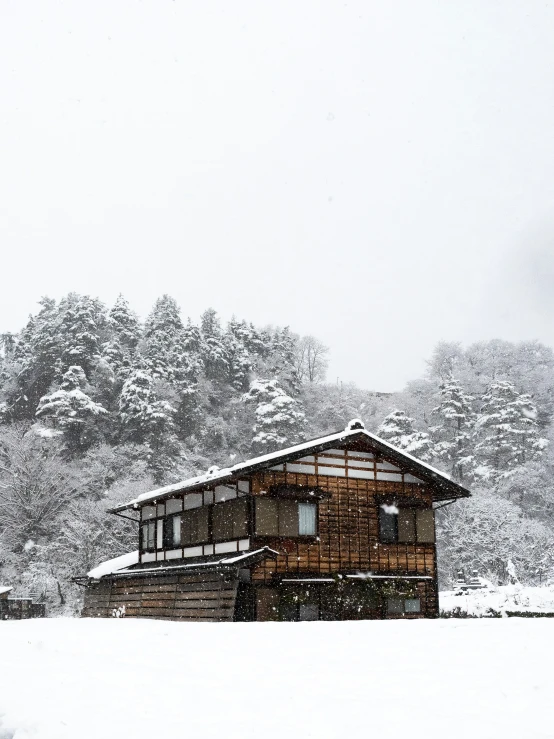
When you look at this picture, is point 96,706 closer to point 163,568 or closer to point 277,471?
point 277,471

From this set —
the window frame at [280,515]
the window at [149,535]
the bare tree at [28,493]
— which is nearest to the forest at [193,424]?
the bare tree at [28,493]

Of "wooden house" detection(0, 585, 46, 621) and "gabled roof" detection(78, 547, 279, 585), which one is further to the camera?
"wooden house" detection(0, 585, 46, 621)

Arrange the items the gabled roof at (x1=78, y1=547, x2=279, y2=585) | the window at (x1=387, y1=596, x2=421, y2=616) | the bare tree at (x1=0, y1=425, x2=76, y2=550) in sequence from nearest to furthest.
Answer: the gabled roof at (x1=78, y1=547, x2=279, y2=585), the window at (x1=387, y1=596, x2=421, y2=616), the bare tree at (x1=0, y1=425, x2=76, y2=550)

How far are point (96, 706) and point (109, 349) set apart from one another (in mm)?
51841

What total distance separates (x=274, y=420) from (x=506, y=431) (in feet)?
53.8

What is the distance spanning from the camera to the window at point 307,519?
23.6 metres

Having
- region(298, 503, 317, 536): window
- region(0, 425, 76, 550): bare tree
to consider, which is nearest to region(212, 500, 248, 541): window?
region(298, 503, 317, 536): window

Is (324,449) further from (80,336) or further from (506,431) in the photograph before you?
(80,336)

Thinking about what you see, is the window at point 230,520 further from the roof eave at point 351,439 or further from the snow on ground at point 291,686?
the snow on ground at point 291,686

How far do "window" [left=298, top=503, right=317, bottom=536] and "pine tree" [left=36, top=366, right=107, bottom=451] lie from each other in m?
30.1

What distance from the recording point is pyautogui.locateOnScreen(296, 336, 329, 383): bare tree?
254 feet

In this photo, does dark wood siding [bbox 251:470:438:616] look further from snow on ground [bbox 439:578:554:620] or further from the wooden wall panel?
snow on ground [bbox 439:578:554:620]

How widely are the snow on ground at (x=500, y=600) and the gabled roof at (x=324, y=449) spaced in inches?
203

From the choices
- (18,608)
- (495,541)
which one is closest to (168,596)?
(18,608)
